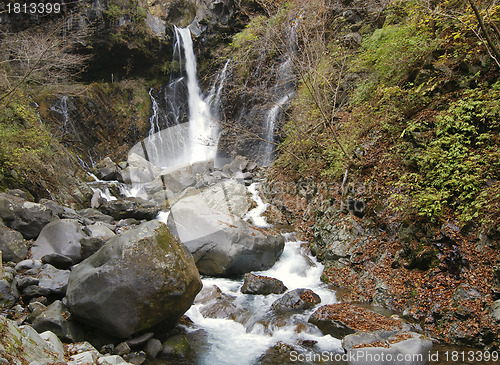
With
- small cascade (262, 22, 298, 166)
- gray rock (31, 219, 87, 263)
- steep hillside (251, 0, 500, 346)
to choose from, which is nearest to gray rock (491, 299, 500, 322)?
steep hillside (251, 0, 500, 346)

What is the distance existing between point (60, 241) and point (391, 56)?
1010 cm

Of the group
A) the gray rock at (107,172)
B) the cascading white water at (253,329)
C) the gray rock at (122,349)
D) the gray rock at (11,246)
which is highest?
the gray rock at (107,172)

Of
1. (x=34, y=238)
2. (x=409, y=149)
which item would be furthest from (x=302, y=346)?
(x=34, y=238)

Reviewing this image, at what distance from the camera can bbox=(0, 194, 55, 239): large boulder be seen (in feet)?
23.7

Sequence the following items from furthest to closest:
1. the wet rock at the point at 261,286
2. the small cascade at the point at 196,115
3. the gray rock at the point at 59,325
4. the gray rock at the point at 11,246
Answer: the small cascade at the point at 196,115, the wet rock at the point at 261,286, the gray rock at the point at 11,246, the gray rock at the point at 59,325

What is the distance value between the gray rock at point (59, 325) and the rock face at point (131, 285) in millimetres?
164

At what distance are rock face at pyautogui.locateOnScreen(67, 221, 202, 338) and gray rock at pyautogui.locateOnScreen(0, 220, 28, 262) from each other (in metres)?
2.19

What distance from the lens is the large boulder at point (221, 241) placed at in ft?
26.0

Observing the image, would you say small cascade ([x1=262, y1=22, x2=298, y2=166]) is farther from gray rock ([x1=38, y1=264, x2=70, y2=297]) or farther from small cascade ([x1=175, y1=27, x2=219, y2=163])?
gray rock ([x1=38, y1=264, x2=70, y2=297])

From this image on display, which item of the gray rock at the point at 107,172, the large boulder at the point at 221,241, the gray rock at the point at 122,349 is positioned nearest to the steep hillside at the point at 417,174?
the large boulder at the point at 221,241

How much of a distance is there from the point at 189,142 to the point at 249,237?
13.8 meters

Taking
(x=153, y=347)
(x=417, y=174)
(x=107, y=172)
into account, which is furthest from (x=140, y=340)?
(x=107, y=172)

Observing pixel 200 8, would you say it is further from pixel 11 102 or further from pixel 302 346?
pixel 302 346

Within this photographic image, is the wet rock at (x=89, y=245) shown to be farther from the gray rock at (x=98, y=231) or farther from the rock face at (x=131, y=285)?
the rock face at (x=131, y=285)
